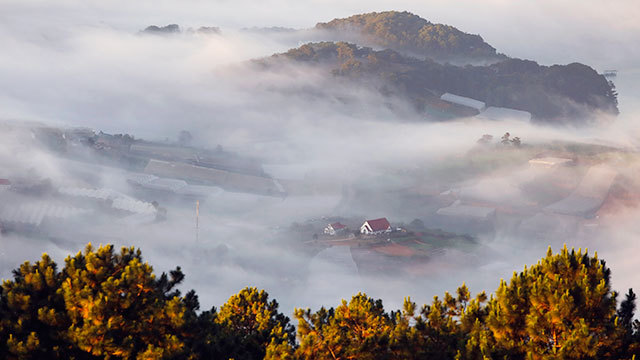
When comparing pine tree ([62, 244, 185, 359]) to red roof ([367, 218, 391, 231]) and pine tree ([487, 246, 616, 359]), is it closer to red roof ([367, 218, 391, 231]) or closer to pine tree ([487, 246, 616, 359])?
pine tree ([487, 246, 616, 359])

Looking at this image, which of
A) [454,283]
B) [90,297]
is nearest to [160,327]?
[90,297]

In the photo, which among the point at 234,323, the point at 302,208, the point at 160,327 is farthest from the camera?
the point at 302,208

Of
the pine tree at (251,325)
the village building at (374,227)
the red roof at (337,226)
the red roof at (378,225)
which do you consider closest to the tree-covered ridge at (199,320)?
the pine tree at (251,325)

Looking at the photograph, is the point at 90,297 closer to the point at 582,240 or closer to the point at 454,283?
the point at 454,283

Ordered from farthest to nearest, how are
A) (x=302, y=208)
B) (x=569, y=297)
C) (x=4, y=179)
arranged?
1. (x=302, y=208)
2. (x=4, y=179)
3. (x=569, y=297)

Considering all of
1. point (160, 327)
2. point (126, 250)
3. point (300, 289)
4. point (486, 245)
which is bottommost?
point (160, 327)

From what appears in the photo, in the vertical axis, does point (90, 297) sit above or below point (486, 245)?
below

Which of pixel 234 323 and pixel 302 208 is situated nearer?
pixel 234 323

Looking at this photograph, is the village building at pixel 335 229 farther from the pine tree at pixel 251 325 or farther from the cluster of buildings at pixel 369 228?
the pine tree at pixel 251 325
